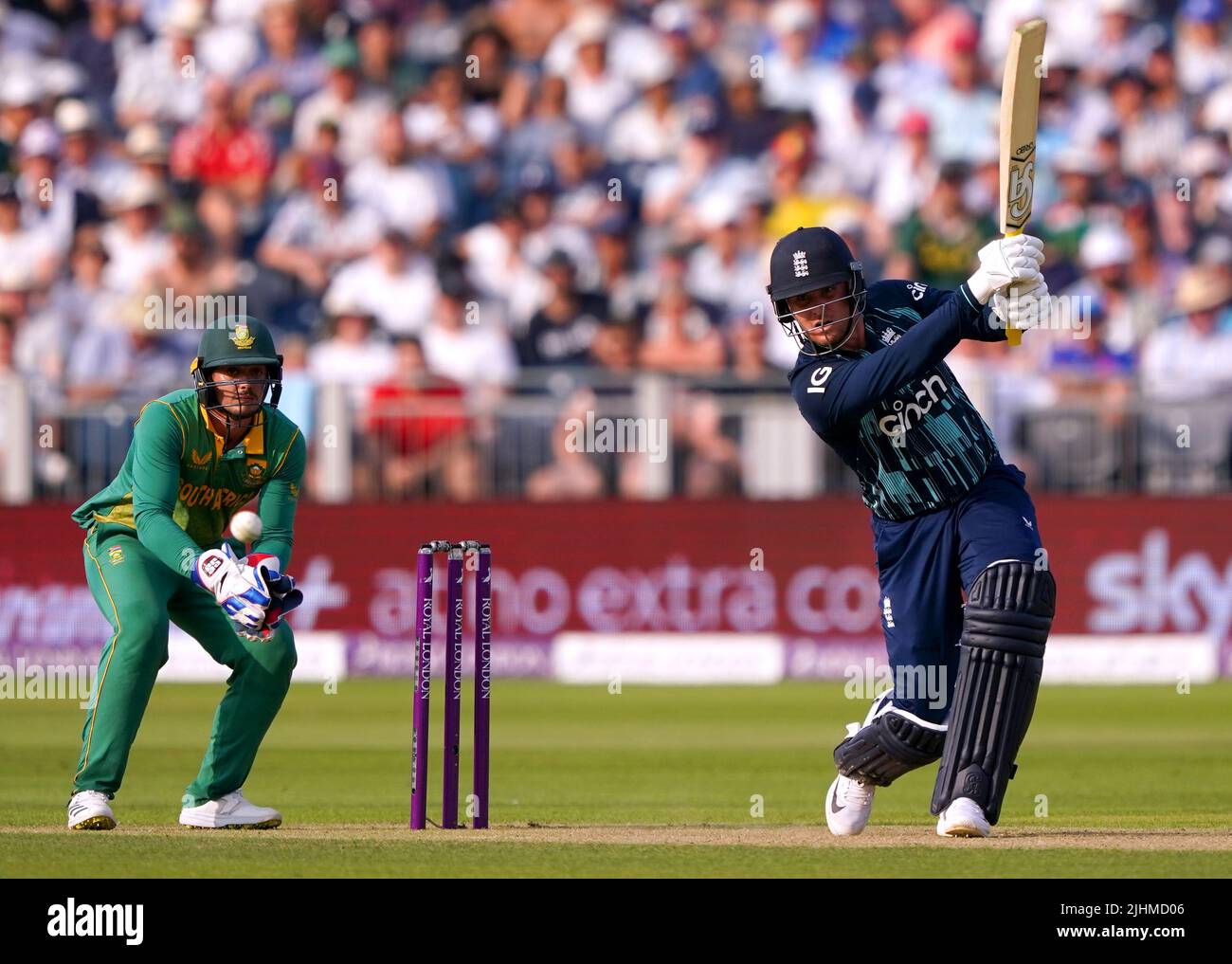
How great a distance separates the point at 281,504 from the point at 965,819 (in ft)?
8.97

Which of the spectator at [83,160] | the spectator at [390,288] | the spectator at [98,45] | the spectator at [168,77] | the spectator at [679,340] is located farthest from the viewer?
the spectator at [98,45]

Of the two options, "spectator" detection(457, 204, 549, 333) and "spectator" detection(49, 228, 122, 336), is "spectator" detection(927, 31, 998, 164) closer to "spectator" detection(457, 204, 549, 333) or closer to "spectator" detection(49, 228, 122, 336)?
"spectator" detection(457, 204, 549, 333)

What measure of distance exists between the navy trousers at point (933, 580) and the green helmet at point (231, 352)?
91.0 inches

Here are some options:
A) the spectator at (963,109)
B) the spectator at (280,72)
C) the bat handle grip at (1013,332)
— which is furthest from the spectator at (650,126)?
the bat handle grip at (1013,332)

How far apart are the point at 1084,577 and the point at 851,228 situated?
3452 millimetres

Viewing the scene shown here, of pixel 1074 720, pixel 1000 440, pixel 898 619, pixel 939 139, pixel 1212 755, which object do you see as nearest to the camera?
pixel 898 619

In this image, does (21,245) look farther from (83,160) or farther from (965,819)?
(965,819)

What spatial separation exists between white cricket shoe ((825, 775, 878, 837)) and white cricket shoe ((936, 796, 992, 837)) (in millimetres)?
499

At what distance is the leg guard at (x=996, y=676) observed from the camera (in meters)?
7.29

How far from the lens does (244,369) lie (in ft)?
25.6

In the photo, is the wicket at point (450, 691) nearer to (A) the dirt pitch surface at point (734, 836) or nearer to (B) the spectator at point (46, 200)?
(A) the dirt pitch surface at point (734, 836)

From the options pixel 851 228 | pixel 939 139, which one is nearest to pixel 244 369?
pixel 851 228

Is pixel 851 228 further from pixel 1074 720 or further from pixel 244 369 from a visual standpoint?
pixel 244 369

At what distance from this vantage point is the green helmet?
7.75 m
